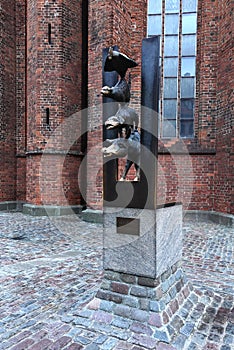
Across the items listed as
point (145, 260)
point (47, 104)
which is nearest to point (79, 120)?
point (47, 104)

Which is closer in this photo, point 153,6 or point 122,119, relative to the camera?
point 122,119

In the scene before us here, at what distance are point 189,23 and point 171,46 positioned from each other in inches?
36.2

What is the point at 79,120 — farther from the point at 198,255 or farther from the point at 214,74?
the point at 198,255

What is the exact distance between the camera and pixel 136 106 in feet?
31.1

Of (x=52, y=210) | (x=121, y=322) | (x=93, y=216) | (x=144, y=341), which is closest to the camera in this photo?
(x=144, y=341)

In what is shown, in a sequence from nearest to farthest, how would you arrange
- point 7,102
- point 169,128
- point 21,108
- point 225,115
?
point 225,115 → point 169,128 → point 7,102 → point 21,108

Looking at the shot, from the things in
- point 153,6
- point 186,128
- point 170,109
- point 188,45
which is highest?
point 153,6

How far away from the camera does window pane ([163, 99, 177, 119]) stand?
1016 centimetres

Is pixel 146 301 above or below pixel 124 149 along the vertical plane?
below

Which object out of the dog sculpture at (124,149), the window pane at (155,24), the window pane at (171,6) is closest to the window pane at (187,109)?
the window pane at (155,24)

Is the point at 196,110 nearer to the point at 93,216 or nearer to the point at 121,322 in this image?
the point at 93,216

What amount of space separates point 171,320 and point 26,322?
1.53m

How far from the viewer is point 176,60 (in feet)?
33.3

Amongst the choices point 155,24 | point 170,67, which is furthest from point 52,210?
point 155,24
